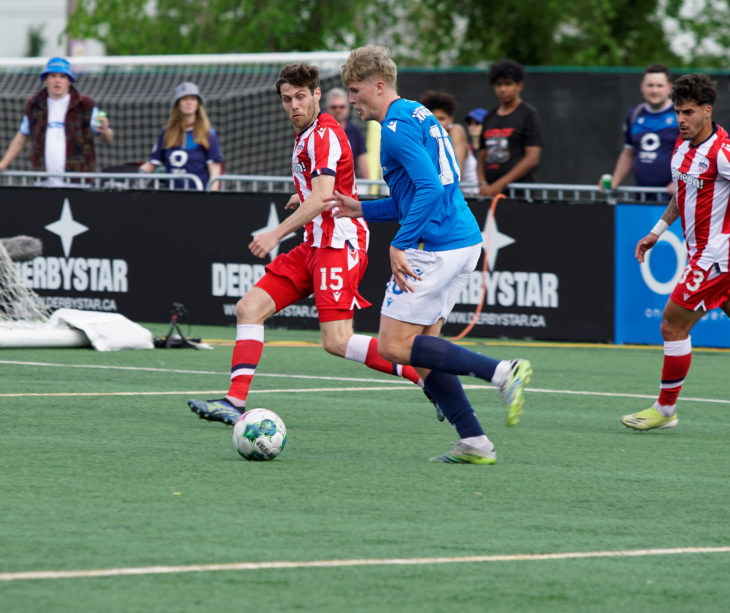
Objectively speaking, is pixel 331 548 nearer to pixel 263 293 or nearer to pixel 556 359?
pixel 263 293

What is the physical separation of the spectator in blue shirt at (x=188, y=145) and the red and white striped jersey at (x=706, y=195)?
24.1 ft

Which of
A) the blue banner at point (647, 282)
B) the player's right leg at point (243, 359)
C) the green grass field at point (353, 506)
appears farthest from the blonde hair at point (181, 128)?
the player's right leg at point (243, 359)

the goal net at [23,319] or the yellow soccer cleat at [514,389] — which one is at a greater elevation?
the yellow soccer cleat at [514,389]

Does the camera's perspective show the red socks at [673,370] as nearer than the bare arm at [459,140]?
Yes

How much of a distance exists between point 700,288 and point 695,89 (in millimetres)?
1198

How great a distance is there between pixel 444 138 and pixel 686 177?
7.70 ft

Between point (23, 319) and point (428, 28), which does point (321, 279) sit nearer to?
point (23, 319)

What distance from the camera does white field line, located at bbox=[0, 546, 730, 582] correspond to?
15.5ft

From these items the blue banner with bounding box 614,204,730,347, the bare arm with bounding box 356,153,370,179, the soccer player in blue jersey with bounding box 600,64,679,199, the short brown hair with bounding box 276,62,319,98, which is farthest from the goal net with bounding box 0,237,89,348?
the soccer player in blue jersey with bounding box 600,64,679,199

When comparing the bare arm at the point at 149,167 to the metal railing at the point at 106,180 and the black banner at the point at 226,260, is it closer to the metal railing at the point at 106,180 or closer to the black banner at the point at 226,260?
the metal railing at the point at 106,180

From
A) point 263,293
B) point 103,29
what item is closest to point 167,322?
point 263,293

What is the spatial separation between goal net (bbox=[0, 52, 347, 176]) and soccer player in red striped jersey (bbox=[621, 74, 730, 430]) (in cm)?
1417

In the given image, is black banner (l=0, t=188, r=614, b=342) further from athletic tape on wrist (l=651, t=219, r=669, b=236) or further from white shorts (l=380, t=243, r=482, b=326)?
white shorts (l=380, t=243, r=482, b=326)

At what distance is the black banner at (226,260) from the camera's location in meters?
14.1
